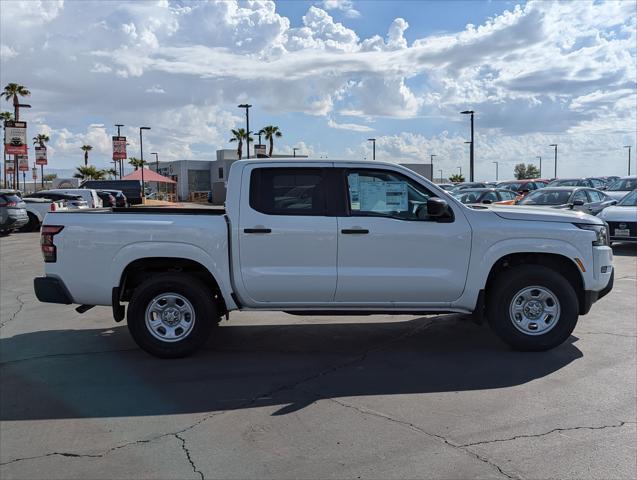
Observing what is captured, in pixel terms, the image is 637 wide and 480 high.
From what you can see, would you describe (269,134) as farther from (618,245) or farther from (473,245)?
(473,245)

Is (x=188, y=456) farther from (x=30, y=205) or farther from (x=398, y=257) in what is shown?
(x=30, y=205)

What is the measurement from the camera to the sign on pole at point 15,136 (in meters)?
34.7

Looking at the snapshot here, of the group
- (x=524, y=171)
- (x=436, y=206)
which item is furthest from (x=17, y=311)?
(x=524, y=171)

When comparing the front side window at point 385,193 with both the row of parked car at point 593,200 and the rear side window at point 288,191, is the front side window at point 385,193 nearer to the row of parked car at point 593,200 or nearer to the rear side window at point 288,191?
the rear side window at point 288,191

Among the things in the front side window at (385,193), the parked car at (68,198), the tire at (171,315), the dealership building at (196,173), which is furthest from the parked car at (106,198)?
the dealership building at (196,173)

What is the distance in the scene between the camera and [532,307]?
235 inches

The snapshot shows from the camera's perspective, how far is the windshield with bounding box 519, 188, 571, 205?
16.0 meters

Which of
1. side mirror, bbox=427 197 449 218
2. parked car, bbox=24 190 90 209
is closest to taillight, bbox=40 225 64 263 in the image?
side mirror, bbox=427 197 449 218

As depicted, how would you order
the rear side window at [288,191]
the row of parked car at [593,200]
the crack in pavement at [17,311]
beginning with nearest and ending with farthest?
the rear side window at [288,191]
the crack in pavement at [17,311]
the row of parked car at [593,200]

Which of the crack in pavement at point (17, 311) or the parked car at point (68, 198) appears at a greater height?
the parked car at point (68, 198)

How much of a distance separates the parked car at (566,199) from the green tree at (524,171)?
94499mm

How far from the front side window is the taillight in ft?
9.92

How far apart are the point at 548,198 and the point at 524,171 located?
101 metres

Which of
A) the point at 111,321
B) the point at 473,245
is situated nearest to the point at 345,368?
the point at 473,245
